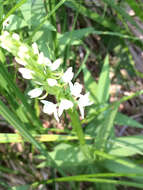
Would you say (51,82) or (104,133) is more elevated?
(51,82)

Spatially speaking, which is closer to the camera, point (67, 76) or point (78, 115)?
point (67, 76)

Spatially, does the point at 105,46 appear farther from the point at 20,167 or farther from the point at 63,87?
the point at 63,87

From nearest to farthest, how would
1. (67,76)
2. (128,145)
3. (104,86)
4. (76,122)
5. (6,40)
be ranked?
(6,40)
(67,76)
(76,122)
(128,145)
(104,86)

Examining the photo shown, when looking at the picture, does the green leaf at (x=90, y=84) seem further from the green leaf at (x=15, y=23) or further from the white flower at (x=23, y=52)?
the white flower at (x=23, y=52)

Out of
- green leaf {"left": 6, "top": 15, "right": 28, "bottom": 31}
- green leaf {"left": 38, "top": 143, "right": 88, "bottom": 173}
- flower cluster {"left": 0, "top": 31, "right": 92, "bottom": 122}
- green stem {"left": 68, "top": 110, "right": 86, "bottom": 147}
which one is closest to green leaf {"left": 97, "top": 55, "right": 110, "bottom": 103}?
green leaf {"left": 38, "top": 143, "right": 88, "bottom": 173}

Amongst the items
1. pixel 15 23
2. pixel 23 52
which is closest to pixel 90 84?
pixel 15 23

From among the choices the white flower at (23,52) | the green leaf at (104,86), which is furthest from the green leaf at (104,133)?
the white flower at (23,52)

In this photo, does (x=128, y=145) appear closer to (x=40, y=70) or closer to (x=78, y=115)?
(x=78, y=115)

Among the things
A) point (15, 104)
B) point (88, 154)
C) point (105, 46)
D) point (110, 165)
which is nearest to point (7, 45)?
point (15, 104)
